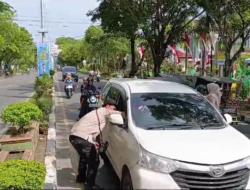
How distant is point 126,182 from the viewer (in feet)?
15.5

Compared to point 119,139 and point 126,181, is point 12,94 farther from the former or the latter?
point 126,181

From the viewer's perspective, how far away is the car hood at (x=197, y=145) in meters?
4.13

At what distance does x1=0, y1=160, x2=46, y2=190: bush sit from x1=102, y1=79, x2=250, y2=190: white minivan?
108 cm

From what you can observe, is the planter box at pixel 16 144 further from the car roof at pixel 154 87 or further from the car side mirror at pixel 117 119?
the car side mirror at pixel 117 119

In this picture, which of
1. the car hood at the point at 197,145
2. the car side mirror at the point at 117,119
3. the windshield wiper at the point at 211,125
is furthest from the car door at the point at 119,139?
the windshield wiper at the point at 211,125

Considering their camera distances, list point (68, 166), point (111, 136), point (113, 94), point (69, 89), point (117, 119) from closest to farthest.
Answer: point (117, 119) → point (111, 136) → point (113, 94) → point (68, 166) → point (69, 89)

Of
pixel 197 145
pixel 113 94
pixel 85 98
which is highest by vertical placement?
pixel 113 94

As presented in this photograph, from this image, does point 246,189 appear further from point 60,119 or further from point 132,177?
point 60,119

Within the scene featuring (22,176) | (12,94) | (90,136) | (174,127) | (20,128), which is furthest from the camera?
(12,94)

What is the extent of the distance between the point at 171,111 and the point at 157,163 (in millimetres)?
1405

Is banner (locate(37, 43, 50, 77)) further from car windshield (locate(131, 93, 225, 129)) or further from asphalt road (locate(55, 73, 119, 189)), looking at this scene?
car windshield (locate(131, 93, 225, 129))

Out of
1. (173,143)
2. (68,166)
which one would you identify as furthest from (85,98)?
(173,143)

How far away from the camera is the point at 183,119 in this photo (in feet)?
A: 17.2

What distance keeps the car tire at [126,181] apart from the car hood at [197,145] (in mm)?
497
